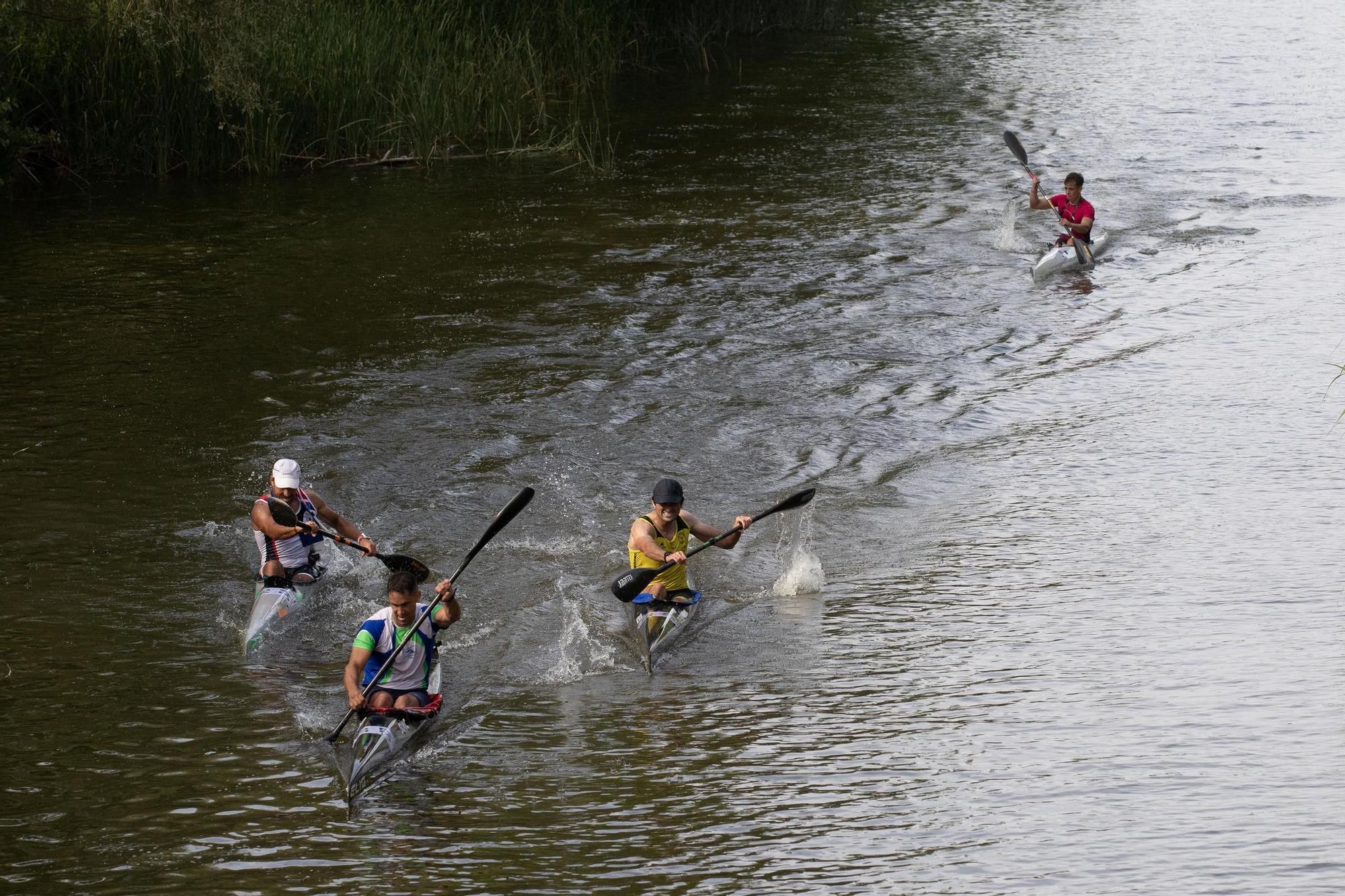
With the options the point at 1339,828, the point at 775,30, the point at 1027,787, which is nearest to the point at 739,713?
the point at 1027,787

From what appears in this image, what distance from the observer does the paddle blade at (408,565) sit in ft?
30.4

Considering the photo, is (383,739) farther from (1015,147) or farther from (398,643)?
(1015,147)

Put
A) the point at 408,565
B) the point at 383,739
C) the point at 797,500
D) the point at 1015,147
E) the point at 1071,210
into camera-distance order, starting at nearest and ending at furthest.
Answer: the point at 383,739
the point at 408,565
the point at 797,500
the point at 1071,210
the point at 1015,147

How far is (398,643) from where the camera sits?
8984 millimetres

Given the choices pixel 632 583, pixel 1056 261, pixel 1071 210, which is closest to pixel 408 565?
pixel 632 583

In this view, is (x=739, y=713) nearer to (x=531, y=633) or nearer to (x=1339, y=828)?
(x=531, y=633)

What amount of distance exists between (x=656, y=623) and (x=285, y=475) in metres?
2.95

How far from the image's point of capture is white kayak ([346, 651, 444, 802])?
8141 mm

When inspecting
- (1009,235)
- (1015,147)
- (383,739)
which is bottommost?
(383,739)

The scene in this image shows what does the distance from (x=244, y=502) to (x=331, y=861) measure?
19.0ft

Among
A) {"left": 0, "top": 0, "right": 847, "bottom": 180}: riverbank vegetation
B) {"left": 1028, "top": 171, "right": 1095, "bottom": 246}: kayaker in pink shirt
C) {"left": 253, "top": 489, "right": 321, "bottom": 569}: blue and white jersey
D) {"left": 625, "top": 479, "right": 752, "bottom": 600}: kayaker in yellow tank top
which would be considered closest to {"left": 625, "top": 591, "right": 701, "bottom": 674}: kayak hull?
{"left": 625, "top": 479, "right": 752, "bottom": 600}: kayaker in yellow tank top

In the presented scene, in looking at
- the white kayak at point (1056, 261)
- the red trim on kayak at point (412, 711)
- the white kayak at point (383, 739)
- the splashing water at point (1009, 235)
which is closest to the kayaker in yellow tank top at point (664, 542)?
the red trim on kayak at point (412, 711)

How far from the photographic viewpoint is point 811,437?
47.0 feet

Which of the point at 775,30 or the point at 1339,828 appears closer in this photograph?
the point at 1339,828
